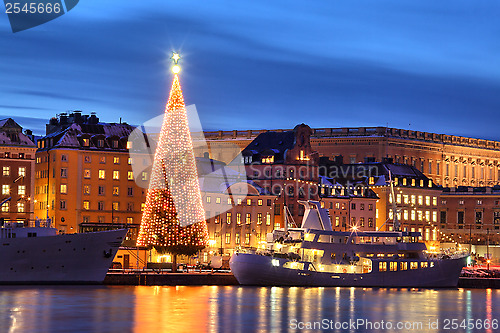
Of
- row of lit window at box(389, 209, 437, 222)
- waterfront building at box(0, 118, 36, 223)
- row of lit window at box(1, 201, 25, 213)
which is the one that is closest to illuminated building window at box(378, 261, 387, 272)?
waterfront building at box(0, 118, 36, 223)

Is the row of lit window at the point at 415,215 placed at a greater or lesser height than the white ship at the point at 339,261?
greater

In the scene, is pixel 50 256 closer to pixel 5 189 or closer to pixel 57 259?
pixel 57 259

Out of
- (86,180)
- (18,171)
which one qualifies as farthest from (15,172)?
(86,180)

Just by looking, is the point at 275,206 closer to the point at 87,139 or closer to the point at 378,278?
the point at 87,139

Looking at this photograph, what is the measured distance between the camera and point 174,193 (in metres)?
117

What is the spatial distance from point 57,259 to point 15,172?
86.9 feet

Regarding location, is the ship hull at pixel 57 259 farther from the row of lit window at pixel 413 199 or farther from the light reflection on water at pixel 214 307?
the row of lit window at pixel 413 199

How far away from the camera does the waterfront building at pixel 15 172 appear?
451 feet

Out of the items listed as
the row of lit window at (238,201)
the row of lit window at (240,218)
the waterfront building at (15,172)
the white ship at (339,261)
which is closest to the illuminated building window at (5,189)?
the waterfront building at (15,172)

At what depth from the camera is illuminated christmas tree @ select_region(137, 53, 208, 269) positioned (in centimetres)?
11538

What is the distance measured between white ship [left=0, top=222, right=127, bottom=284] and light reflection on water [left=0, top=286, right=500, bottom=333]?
8.62 ft

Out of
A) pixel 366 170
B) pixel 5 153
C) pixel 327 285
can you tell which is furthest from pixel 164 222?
pixel 366 170

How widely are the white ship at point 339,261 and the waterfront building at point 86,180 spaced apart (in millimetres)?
22902

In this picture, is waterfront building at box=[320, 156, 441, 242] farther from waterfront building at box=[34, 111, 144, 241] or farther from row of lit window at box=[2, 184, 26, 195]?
row of lit window at box=[2, 184, 26, 195]
